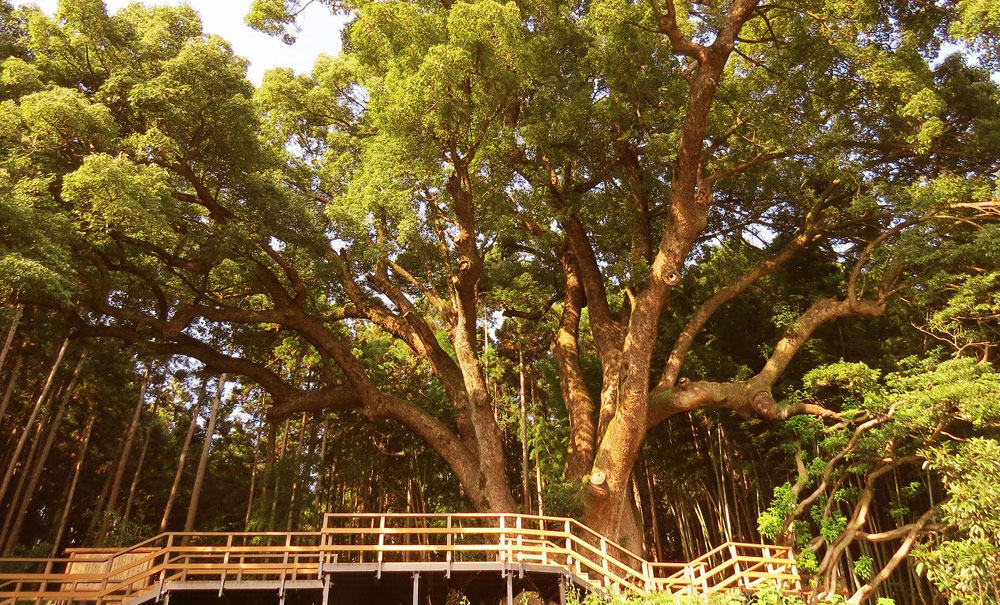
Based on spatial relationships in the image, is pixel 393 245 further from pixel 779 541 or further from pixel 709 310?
pixel 779 541

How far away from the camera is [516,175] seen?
1233 centimetres

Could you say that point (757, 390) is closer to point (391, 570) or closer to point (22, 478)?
point (391, 570)

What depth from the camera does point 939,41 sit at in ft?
33.3

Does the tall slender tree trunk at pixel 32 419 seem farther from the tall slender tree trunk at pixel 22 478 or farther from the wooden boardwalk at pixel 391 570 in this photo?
the wooden boardwalk at pixel 391 570

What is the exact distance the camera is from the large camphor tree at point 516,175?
898cm

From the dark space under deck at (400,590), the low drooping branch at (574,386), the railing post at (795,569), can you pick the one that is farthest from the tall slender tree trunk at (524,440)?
the railing post at (795,569)

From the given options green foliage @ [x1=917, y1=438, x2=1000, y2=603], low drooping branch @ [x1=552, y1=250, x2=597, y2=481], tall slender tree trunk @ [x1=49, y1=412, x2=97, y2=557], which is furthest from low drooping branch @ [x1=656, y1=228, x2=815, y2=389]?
tall slender tree trunk @ [x1=49, y1=412, x2=97, y2=557]

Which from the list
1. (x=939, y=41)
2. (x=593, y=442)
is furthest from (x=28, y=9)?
(x=939, y=41)

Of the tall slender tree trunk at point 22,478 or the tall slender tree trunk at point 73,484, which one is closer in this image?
the tall slender tree trunk at point 22,478

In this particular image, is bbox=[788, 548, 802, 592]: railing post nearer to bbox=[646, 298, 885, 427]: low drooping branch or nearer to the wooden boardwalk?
the wooden boardwalk

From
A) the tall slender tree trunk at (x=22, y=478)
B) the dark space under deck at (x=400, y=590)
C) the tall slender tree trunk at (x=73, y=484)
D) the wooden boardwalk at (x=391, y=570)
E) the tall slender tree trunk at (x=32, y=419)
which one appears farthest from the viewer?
the tall slender tree trunk at (x=73, y=484)

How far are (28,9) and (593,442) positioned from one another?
13072mm

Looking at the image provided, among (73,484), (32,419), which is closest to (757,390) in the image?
(32,419)

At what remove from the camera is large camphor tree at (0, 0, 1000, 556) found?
29.5 ft
